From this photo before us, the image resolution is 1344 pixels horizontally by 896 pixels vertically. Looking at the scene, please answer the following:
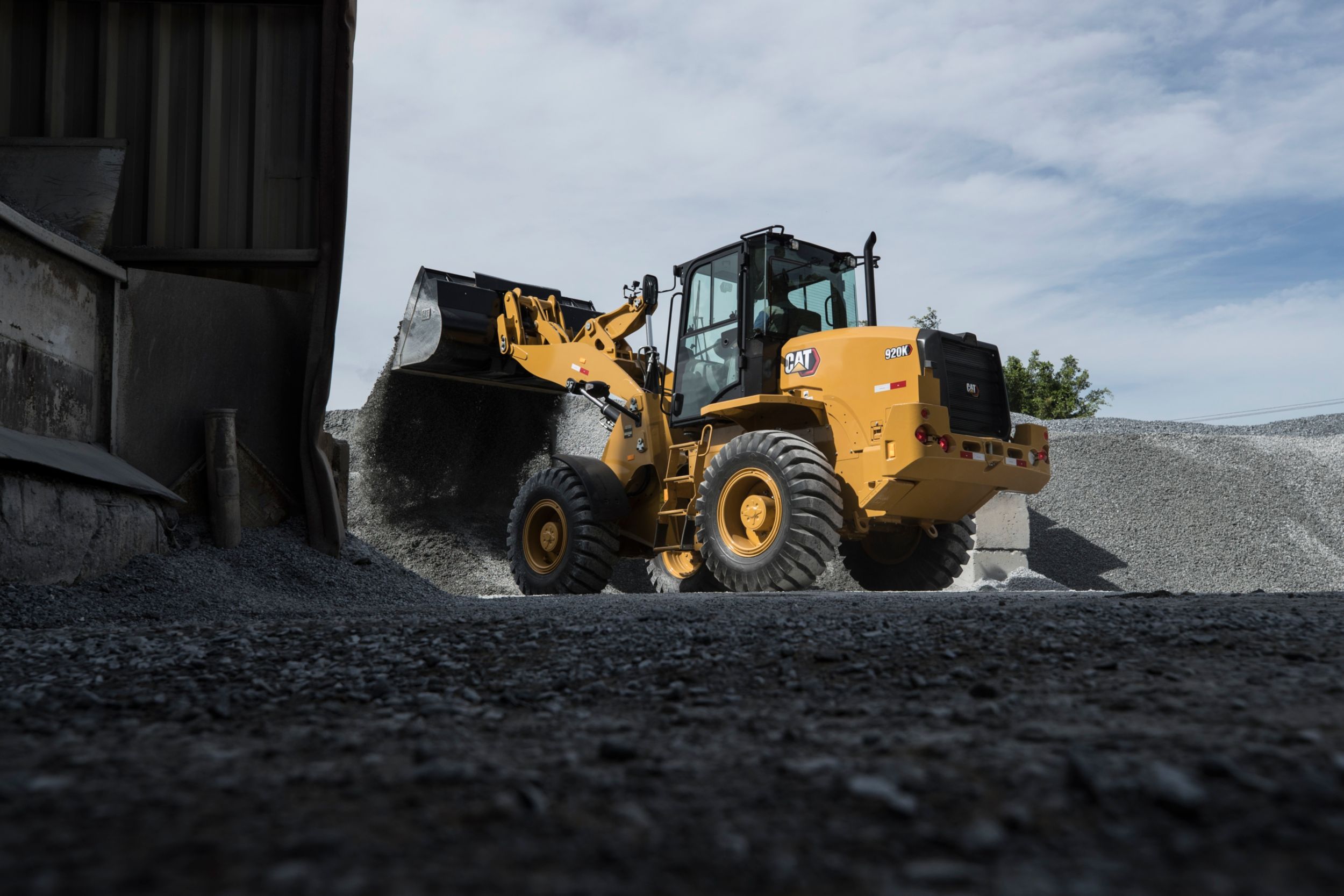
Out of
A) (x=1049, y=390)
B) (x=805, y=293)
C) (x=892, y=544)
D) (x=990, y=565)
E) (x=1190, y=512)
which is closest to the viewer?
(x=805, y=293)

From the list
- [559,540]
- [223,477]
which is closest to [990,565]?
[559,540]

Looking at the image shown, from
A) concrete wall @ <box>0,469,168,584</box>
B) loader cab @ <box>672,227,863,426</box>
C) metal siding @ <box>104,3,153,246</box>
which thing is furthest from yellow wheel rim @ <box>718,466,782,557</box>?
metal siding @ <box>104,3,153,246</box>

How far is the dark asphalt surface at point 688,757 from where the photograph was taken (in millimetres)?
1513

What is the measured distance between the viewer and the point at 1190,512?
1427 cm

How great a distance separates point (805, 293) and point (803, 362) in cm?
76

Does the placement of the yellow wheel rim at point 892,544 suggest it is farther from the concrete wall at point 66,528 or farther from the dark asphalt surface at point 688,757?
the concrete wall at point 66,528

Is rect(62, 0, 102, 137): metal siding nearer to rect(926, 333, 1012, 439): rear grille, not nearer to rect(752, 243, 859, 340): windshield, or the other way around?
rect(752, 243, 859, 340): windshield

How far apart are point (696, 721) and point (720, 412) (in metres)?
6.14

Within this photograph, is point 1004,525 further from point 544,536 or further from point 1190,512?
point 544,536

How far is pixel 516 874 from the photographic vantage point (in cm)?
151

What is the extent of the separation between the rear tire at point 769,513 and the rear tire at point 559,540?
1.39 m

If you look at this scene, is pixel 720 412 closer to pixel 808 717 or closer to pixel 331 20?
pixel 331 20

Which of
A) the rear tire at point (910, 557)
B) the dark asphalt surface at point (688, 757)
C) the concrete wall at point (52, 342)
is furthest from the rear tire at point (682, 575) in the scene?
the dark asphalt surface at point (688, 757)

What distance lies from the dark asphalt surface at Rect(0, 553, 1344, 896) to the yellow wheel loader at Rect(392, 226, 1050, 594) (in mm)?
3527
